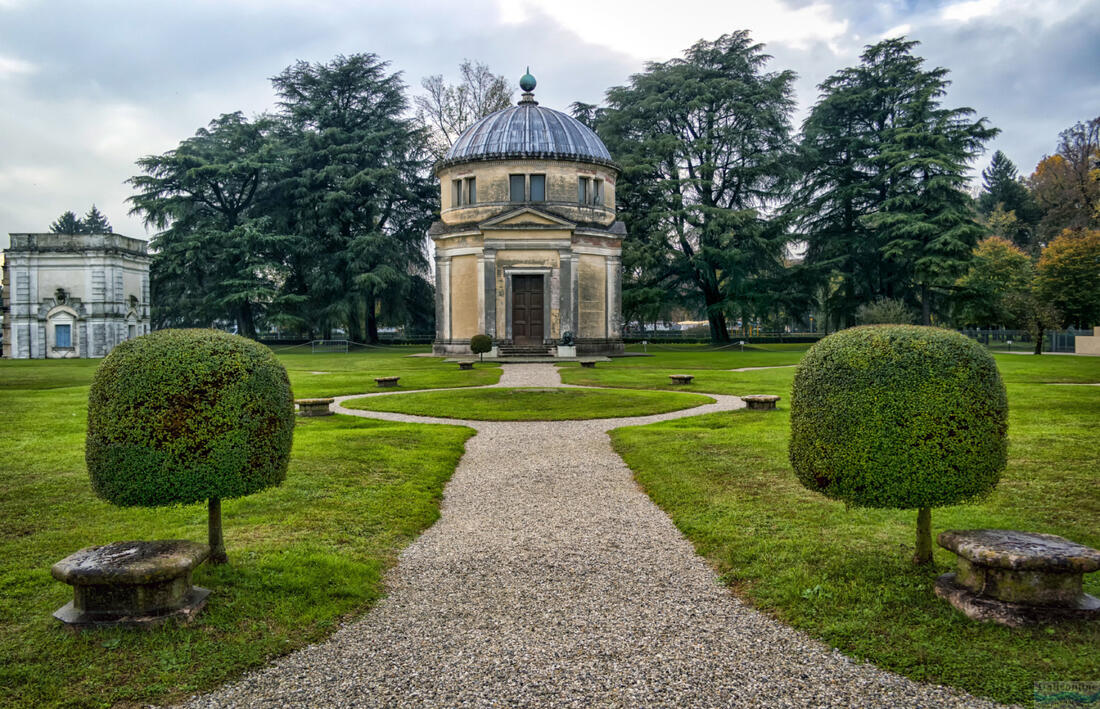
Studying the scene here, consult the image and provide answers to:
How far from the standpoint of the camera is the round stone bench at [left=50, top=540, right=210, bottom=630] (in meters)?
4.77

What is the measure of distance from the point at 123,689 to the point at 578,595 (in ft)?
10.1

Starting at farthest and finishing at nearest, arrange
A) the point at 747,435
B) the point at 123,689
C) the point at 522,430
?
1. the point at 522,430
2. the point at 747,435
3. the point at 123,689

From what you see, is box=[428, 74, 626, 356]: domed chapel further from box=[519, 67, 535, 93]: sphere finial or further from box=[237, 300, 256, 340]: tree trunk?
box=[237, 300, 256, 340]: tree trunk

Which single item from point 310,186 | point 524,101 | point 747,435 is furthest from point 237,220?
point 747,435

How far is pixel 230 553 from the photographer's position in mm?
6406

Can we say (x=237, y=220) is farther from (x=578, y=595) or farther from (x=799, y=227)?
(x=578, y=595)

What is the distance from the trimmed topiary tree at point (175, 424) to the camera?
5352mm

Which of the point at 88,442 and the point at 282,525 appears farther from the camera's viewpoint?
the point at 282,525

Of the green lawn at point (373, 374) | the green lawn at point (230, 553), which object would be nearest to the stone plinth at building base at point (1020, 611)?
the green lawn at point (230, 553)

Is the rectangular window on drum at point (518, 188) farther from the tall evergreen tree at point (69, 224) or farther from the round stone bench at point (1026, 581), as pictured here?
the tall evergreen tree at point (69, 224)

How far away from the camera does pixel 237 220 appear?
50.5 metres

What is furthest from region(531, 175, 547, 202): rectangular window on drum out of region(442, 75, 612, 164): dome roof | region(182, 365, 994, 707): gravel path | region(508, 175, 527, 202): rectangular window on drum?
region(182, 365, 994, 707): gravel path

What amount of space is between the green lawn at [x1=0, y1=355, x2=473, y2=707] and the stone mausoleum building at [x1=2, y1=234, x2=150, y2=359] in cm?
3971

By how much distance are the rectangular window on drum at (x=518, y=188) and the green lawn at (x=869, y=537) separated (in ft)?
88.9
